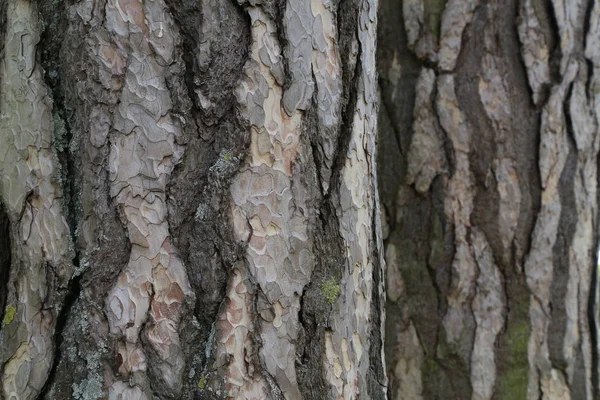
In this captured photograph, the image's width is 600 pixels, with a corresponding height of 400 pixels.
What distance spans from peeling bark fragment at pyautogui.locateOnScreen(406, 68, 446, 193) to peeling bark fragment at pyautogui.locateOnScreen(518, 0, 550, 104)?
0.31 m

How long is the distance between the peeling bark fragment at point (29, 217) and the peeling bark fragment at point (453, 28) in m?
1.39

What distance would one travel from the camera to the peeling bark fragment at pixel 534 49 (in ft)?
6.98

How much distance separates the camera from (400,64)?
2.22m

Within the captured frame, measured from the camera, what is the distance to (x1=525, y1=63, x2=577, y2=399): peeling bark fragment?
2.12 meters

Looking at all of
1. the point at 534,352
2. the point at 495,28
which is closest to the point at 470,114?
the point at 495,28

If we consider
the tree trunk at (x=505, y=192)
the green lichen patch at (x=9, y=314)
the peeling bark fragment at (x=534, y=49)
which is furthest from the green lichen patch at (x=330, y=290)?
the peeling bark fragment at (x=534, y=49)

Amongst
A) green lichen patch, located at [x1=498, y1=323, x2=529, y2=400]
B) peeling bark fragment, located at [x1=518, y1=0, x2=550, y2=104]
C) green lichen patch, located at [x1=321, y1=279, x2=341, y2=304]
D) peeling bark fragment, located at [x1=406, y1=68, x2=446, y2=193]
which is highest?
peeling bark fragment, located at [x1=518, y1=0, x2=550, y2=104]

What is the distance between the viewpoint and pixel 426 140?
7.11 feet

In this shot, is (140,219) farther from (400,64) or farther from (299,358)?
(400,64)

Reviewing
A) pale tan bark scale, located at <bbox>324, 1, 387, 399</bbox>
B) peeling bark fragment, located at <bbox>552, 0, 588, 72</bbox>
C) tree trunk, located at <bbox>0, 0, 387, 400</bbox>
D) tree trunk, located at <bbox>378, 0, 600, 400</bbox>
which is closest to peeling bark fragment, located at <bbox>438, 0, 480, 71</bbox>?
tree trunk, located at <bbox>378, 0, 600, 400</bbox>

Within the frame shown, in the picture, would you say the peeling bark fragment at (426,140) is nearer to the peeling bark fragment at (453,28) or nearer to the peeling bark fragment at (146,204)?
the peeling bark fragment at (453,28)

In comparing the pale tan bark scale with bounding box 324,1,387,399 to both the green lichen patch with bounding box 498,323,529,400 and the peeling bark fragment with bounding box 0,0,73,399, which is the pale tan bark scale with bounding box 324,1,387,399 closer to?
the peeling bark fragment with bounding box 0,0,73,399

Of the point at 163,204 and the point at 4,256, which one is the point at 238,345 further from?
the point at 4,256

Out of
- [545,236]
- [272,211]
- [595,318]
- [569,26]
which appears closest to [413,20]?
[569,26]
